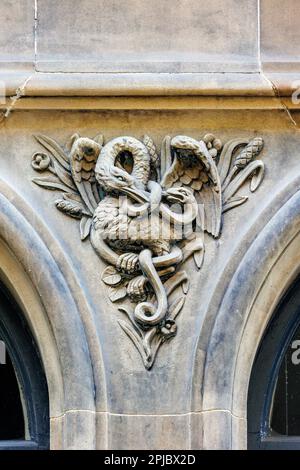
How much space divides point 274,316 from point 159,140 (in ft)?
3.53

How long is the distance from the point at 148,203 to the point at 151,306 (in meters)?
0.51

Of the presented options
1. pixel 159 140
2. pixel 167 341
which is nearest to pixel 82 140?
pixel 159 140

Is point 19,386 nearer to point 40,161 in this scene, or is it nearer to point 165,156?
point 40,161

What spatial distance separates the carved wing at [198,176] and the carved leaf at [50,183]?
50 cm

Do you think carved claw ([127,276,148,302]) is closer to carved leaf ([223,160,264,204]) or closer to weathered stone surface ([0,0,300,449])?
weathered stone surface ([0,0,300,449])

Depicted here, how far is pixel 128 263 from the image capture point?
30.1ft

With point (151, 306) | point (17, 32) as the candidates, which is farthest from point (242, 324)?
point (17, 32)

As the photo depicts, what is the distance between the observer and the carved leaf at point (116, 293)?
9172 mm

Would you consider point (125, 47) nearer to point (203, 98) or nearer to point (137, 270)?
point (203, 98)

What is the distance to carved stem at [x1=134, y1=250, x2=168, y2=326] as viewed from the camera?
9.11 metres

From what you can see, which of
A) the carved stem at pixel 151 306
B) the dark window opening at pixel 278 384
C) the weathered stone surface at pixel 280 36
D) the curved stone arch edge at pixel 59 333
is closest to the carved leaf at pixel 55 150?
the curved stone arch edge at pixel 59 333

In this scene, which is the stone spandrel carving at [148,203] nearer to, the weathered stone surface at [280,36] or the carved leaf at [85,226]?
the carved leaf at [85,226]

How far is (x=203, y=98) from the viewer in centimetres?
929
